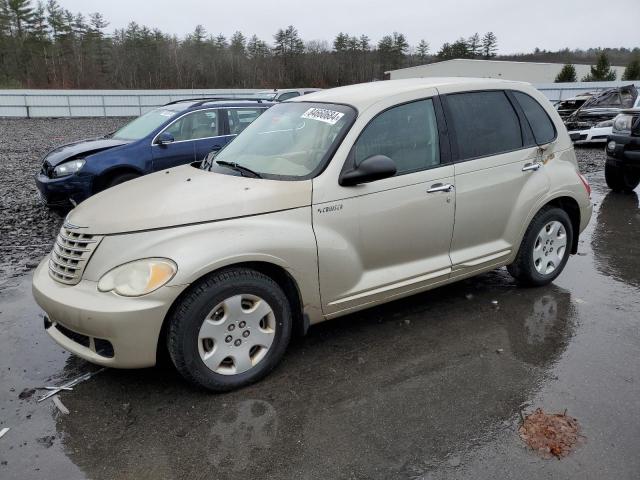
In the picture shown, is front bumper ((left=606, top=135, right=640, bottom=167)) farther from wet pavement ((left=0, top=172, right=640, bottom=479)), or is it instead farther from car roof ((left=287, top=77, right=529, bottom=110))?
car roof ((left=287, top=77, right=529, bottom=110))

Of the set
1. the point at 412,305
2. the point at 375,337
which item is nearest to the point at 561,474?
the point at 375,337

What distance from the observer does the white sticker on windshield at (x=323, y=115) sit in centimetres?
380

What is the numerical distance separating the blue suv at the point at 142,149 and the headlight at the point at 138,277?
480 centimetres

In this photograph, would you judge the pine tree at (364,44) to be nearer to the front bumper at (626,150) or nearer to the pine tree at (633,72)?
the pine tree at (633,72)

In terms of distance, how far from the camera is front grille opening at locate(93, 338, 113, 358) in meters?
3.03

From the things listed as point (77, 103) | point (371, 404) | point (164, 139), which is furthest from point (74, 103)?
point (371, 404)

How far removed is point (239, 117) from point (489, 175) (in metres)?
5.42

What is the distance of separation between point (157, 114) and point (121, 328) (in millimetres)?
6394

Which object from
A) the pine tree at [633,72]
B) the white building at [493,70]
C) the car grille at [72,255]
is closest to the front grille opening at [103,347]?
the car grille at [72,255]

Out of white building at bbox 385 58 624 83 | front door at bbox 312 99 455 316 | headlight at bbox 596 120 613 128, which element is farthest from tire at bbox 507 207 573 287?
white building at bbox 385 58 624 83

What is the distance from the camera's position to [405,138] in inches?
152

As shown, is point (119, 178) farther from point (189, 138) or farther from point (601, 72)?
point (601, 72)

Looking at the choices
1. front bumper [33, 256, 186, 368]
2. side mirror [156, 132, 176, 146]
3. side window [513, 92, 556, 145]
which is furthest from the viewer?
side mirror [156, 132, 176, 146]

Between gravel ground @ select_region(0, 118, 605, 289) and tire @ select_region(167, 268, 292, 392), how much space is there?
3237 millimetres
